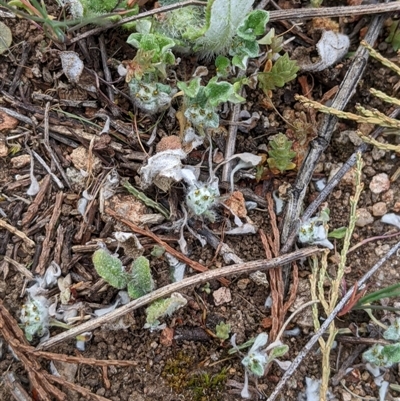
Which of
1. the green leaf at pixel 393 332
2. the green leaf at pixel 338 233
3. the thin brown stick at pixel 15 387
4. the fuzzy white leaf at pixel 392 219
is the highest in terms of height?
the fuzzy white leaf at pixel 392 219

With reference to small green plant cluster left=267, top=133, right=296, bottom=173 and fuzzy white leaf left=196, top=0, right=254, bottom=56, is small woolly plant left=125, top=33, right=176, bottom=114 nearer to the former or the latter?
fuzzy white leaf left=196, top=0, right=254, bottom=56

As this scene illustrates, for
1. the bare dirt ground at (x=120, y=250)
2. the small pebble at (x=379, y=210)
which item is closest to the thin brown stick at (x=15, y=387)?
the bare dirt ground at (x=120, y=250)

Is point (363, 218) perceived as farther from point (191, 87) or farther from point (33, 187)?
point (33, 187)

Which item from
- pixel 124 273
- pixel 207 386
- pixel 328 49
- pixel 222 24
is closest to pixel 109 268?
pixel 124 273

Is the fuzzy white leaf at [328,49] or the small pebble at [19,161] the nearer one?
the small pebble at [19,161]

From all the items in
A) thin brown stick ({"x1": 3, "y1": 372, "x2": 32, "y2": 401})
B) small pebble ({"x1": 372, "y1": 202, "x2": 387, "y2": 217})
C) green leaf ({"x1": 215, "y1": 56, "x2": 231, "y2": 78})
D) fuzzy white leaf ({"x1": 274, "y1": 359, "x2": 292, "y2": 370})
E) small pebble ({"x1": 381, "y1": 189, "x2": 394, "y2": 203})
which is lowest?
thin brown stick ({"x1": 3, "y1": 372, "x2": 32, "y2": 401})

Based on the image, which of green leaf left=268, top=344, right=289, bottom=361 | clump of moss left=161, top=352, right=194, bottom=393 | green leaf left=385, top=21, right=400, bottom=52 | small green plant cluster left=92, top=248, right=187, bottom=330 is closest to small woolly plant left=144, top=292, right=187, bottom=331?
small green plant cluster left=92, top=248, right=187, bottom=330

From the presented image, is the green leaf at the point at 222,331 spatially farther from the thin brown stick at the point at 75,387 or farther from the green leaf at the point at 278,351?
the thin brown stick at the point at 75,387
